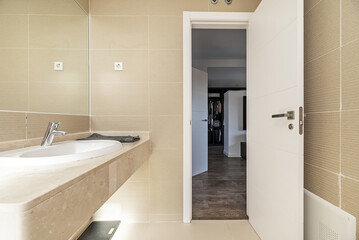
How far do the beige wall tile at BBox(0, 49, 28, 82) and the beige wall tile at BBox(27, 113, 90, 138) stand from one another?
0.76 feet

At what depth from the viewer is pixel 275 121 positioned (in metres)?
1.24

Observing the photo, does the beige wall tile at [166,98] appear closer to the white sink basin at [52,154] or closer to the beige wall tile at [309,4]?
the white sink basin at [52,154]

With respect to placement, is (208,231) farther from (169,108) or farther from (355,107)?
(355,107)

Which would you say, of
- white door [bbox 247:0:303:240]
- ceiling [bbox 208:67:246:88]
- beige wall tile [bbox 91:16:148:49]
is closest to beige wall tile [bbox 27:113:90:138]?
beige wall tile [bbox 91:16:148:49]

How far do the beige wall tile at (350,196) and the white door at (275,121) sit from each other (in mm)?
183

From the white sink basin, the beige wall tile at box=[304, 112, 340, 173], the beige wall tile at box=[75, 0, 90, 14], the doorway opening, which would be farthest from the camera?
the doorway opening

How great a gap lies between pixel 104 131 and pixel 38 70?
745 mm

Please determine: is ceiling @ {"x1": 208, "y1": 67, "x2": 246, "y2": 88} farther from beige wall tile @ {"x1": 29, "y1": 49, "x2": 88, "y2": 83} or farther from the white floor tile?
the white floor tile

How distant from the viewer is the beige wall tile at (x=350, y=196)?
84cm

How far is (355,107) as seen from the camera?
0.85m

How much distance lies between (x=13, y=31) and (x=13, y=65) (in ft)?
0.59

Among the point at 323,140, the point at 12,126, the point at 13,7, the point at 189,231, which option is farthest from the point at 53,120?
the point at 323,140

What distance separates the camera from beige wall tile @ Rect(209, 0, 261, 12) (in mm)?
1689

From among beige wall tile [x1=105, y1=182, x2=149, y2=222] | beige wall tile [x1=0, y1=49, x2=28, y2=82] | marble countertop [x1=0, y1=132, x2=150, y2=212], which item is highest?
beige wall tile [x1=0, y1=49, x2=28, y2=82]
